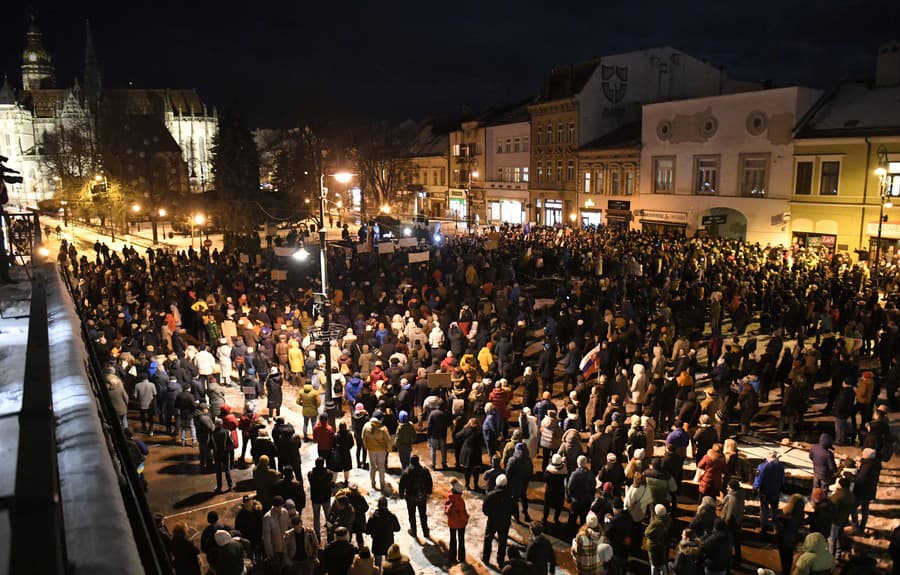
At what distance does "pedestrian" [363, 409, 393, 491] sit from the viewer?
10648mm

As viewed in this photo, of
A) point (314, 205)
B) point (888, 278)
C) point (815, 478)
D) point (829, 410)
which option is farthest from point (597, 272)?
point (314, 205)

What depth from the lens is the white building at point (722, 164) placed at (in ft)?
103

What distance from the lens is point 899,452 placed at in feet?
38.3

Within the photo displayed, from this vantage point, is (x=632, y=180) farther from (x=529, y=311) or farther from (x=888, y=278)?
(x=529, y=311)

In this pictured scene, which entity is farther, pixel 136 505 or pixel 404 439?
pixel 404 439

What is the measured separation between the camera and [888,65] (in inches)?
1129

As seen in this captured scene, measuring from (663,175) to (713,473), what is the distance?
3187 centimetres

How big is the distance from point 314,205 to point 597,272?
43.0m

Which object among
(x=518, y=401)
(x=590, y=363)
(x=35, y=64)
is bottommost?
(x=518, y=401)

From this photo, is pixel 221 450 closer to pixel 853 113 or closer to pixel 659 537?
pixel 659 537

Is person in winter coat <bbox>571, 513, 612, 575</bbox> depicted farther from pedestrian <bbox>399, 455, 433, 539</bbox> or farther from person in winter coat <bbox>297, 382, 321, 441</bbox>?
person in winter coat <bbox>297, 382, 321, 441</bbox>

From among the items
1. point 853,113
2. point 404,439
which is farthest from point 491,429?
point 853,113

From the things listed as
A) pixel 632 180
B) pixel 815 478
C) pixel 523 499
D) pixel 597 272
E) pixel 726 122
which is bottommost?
pixel 523 499

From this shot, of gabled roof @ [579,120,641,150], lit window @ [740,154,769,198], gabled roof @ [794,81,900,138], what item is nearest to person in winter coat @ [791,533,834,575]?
gabled roof @ [794,81,900,138]
